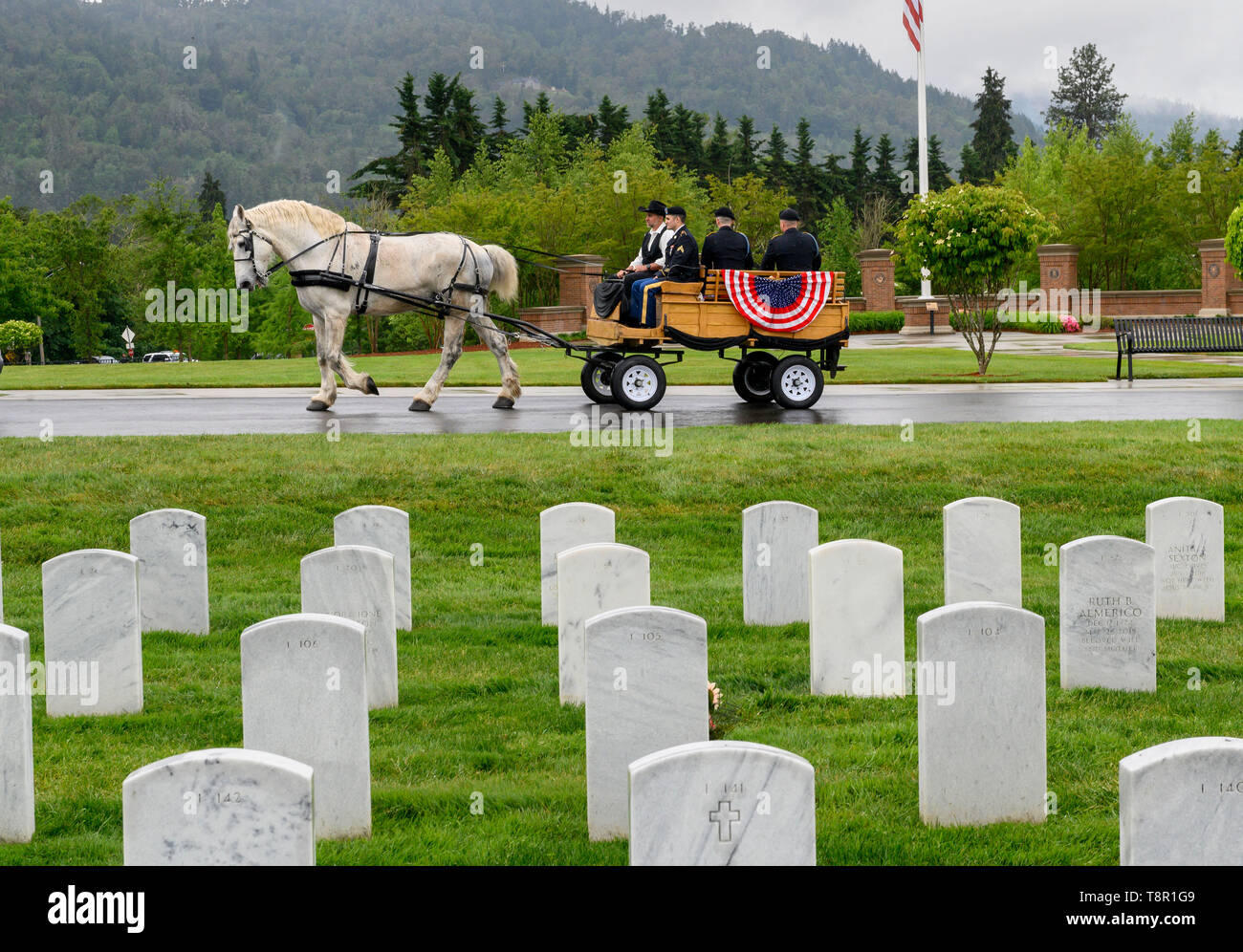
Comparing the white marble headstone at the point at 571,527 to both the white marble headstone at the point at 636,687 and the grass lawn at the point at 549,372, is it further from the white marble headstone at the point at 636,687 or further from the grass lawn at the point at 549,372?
the grass lawn at the point at 549,372

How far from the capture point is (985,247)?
2284 cm

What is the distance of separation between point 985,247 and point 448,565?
1551 centimetres

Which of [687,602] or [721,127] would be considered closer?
[687,602]

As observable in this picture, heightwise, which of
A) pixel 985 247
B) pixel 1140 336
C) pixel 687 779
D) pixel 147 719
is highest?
pixel 985 247

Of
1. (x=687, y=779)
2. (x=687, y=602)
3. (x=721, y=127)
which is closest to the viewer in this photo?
(x=687, y=779)

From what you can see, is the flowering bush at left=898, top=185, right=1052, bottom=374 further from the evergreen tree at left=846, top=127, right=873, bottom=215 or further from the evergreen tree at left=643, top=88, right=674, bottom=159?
the evergreen tree at left=846, top=127, right=873, bottom=215

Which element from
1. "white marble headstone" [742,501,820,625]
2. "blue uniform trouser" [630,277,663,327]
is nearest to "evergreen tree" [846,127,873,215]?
"blue uniform trouser" [630,277,663,327]

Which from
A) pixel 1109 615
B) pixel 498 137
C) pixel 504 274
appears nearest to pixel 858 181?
pixel 498 137

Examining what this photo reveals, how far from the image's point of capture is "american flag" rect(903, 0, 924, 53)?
4022 centimetres

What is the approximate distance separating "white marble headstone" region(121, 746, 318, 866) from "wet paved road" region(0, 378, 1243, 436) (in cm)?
1085

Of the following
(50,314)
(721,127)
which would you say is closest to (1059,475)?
(50,314)

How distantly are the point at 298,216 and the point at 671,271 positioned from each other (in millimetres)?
4573

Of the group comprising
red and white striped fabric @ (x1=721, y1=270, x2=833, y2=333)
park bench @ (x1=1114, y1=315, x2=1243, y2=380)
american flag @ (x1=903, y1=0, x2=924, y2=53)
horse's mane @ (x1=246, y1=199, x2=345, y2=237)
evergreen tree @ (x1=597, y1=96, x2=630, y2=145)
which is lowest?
park bench @ (x1=1114, y1=315, x2=1243, y2=380)

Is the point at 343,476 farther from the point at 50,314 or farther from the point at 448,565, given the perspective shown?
the point at 50,314
